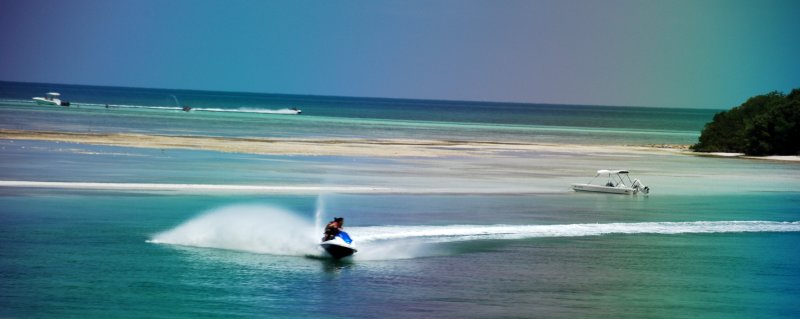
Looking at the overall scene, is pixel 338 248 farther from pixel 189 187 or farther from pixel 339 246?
pixel 189 187

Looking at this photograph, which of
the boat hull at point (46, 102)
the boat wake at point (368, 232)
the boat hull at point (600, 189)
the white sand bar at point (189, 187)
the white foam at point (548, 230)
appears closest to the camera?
the boat wake at point (368, 232)

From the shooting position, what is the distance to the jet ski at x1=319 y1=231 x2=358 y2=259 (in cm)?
3250

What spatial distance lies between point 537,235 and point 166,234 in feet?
40.1

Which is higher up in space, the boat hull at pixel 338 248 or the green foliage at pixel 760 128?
the green foliage at pixel 760 128

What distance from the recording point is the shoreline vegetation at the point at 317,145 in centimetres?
8125

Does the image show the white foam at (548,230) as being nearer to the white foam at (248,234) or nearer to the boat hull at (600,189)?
the white foam at (248,234)

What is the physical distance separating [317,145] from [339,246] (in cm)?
5891

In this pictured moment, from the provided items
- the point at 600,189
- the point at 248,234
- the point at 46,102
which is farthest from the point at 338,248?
the point at 46,102

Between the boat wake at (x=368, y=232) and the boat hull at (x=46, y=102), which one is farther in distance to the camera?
the boat hull at (x=46, y=102)

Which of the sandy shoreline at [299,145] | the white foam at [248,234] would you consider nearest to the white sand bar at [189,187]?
the white foam at [248,234]

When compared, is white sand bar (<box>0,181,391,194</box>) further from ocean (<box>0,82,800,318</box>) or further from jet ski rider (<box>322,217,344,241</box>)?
jet ski rider (<box>322,217,344,241</box>)

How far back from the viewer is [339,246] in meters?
32.5

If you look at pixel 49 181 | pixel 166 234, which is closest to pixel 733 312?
pixel 166 234

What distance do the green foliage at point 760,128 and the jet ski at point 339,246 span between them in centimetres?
6936
